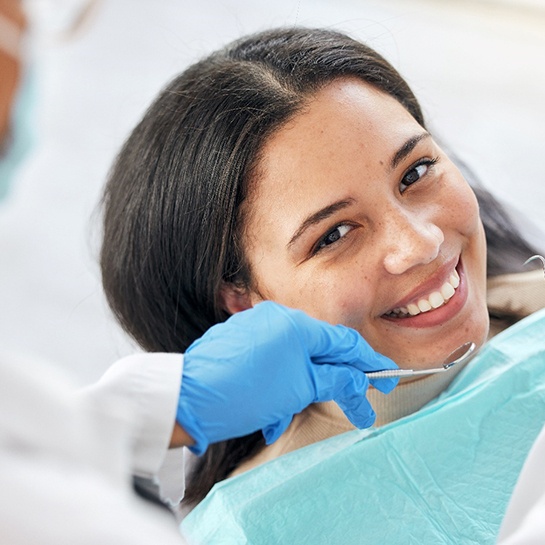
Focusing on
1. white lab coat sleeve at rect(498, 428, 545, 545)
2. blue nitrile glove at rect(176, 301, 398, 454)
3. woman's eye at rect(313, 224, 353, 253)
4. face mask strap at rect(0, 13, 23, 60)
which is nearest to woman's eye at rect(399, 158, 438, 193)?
woman's eye at rect(313, 224, 353, 253)

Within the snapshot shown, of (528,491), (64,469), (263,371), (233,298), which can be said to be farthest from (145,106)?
(64,469)

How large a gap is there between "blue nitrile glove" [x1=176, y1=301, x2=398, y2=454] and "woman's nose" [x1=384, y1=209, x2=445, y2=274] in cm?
14

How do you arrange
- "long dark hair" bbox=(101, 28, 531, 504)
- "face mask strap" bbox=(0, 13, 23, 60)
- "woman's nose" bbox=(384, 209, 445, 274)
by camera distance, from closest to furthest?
"face mask strap" bbox=(0, 13, 23, 60), "woman's nose" bbox=(384, 209, 445, 274), "long dark hair" bbox=(101, 28, 531, 504)

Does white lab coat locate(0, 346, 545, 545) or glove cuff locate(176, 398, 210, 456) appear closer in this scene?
white lab coat locate(0, 346, 545, 545)

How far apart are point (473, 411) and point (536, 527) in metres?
0.52

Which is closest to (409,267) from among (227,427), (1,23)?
(227,427)

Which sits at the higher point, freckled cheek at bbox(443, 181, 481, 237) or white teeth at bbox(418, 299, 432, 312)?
freckled cheek at bbox(443, 181, 481, 237)

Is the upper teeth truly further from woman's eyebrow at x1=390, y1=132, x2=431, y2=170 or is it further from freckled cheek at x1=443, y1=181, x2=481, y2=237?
woman's eyebrow at x1=390, y1=132, x2=431, y2=170

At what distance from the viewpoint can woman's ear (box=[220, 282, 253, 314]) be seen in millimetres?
1539

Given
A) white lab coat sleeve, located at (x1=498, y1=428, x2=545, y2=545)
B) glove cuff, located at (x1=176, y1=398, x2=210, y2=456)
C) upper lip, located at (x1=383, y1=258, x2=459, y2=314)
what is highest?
glove cuff, located at (x1=176, y1=398, x2=210, y2=456)

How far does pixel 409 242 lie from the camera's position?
4.25ft

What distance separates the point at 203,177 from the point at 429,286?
0.42 meters

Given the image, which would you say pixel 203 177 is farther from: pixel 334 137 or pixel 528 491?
pixel 528 491

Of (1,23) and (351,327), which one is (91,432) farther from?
(351,327)
